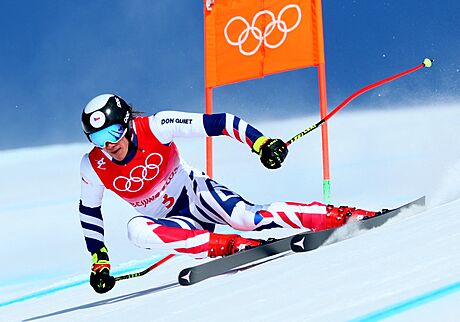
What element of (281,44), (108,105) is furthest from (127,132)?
(281,44)

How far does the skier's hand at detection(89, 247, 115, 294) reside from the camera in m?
4.15

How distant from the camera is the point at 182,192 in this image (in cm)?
421

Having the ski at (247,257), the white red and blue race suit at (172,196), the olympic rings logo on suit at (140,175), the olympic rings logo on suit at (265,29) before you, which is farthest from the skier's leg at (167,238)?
the olympic rings logo on suit at (265,29)

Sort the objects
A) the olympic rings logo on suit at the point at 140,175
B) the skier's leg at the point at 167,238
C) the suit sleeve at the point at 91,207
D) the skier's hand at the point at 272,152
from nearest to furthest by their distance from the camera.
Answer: the skier's hand at the point at 272,152 → the skier's leg at the point at 167,238 → the olympic rings logo on suit at the point at 140,175 → the suit sleeve at the point at 91,207

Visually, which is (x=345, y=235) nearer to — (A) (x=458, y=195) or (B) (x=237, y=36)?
(A) (x=458, y=195)

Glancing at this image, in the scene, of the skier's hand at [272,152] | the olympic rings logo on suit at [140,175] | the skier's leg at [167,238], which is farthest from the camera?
the olympic rings logo on suit at [140,175]

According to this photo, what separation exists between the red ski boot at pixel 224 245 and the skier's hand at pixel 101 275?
0.74 metres

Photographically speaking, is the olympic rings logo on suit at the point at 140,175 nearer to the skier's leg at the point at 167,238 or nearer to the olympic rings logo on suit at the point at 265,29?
the skier's leg at the point at 167,238

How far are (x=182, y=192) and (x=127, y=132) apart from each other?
55 centimetres

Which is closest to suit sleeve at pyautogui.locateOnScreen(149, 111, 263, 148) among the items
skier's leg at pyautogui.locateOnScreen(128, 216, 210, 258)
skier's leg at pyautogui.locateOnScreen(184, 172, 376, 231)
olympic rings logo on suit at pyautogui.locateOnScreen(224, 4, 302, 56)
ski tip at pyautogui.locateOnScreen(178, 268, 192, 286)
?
skier's leg at pyautogui.locateOnScreen(184, 172, 376, 231)

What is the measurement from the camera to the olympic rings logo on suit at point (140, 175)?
3.97 metres

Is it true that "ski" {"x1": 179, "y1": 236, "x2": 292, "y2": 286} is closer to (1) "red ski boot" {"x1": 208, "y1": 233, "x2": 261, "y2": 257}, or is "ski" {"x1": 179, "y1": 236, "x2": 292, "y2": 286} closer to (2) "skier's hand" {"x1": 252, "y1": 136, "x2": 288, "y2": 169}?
(1) "red ski boot" {"x1": 208, "y1": 233, "x2": 261, "y2": 257}

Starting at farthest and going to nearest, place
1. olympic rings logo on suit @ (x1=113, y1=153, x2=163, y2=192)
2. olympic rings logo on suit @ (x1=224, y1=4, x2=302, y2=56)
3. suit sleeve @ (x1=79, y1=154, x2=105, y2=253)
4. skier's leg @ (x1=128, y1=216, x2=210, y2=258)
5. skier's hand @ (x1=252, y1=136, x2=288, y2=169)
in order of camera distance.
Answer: olympic rings logo on suit @ (x1=224, y1=4, x2=302, y2=56), suit sleeve @ (x1=79, y1=154, x2=105, y2=253), olympic rings logo on suit @ (x1=113, y1=153, x2=163, y2=192), skier's leg @ (x1=128, y1=216, x2=210, y2=258), skier's hand @ (x1=252, y1=136, x2=288, y2=169)

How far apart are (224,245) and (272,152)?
23.9 inches
